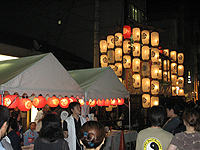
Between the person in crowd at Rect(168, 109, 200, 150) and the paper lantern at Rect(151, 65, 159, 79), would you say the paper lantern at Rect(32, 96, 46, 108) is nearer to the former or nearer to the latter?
the person in crowd at Rect(168, 109, 200, 150)

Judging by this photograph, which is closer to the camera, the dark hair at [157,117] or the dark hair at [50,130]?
the dark hair at [50,130]

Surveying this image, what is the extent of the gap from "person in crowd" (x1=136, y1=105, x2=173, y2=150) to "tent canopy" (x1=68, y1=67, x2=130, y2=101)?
3.50 meters

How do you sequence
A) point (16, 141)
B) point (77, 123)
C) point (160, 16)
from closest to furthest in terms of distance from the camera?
point (16, 141), point (77, 123), point (160, 16)

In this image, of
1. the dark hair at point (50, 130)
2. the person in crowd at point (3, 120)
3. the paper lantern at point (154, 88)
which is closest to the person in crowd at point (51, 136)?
the dark hair at point (50, 130)

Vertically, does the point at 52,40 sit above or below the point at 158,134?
above

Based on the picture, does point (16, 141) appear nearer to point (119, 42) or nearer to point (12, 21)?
point (119, 42)

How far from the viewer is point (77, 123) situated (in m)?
5.50

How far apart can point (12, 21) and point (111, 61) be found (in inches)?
362

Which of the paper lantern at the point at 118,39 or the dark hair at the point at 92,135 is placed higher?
the paper lantern at the point at 118,39

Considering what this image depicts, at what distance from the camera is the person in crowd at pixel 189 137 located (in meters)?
3.30

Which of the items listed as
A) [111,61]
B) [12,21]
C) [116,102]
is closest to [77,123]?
[116,102]

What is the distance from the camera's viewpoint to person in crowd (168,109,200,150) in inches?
130

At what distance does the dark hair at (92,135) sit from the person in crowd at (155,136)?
144 cm

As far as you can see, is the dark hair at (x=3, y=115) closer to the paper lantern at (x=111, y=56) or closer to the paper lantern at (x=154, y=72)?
the paper lantern at (x=111, y=56)
